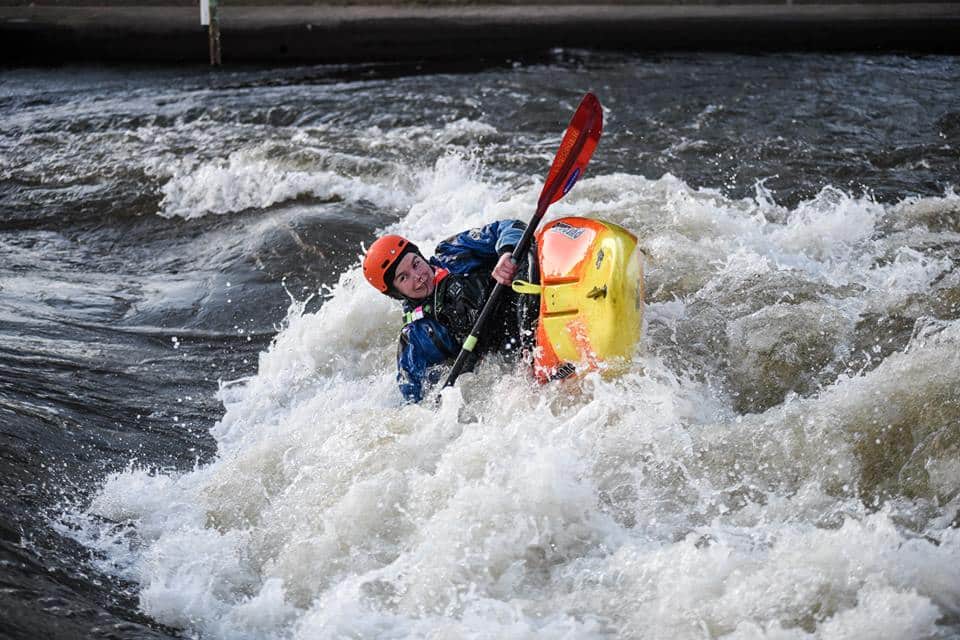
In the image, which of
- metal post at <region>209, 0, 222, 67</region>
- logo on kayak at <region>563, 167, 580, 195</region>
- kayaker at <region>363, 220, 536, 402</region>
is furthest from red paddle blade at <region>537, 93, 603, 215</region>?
metal post at <region>209, 0, 222, 67</region>

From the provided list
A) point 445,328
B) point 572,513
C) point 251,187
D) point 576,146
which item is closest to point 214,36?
point 251,187

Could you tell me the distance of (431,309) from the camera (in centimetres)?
480

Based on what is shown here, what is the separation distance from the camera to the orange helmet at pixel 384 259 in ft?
15.4

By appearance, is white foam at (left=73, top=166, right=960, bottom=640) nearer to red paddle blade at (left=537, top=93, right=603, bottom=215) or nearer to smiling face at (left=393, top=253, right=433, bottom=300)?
smiling face at (left=393, top=253, right=433, bottom=300)

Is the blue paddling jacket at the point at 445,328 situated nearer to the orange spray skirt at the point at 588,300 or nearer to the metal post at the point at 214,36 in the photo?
the orange spray skirt at the point at 588,300

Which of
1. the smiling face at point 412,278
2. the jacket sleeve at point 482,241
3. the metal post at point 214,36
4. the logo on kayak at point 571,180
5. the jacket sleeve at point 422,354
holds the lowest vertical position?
the jacket sleeve at point 422,354

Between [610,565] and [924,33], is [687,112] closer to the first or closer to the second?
[924,33]

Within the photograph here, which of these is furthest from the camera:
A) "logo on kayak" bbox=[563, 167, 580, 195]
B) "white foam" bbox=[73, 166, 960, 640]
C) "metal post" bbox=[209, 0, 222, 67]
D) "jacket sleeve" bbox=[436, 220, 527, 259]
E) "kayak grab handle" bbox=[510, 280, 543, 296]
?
"metal post" bbox=[209, 0, 222, 67]

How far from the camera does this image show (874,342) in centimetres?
484

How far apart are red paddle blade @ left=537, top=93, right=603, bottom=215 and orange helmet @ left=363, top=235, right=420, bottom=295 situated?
819 millimetres

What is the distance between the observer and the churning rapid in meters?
3.51

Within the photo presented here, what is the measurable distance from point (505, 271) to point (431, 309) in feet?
1.52

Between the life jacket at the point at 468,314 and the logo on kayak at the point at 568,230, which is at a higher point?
the logo on kayak at the point at 568,230

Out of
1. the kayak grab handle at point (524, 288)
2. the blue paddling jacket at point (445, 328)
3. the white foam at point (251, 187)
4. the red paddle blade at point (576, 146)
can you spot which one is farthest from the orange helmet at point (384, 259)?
the white foam at point (251, 187)
